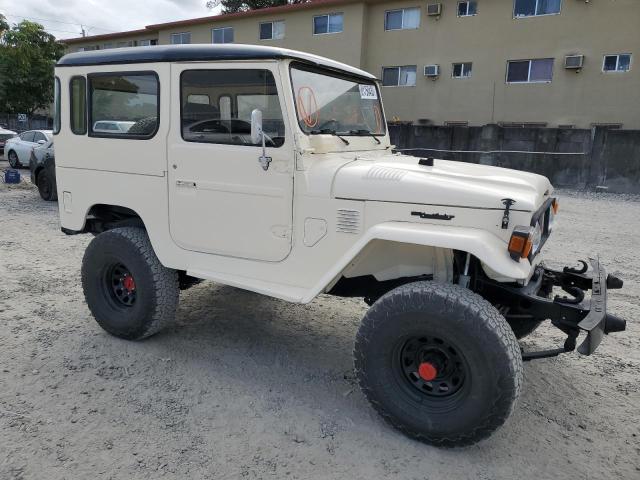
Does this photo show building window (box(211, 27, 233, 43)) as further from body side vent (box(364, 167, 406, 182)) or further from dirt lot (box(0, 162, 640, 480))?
body side vent (box(364, 167, 406, 182))

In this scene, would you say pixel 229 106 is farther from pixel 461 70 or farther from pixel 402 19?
pixel 402 19

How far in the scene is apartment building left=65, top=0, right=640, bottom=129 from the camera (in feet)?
57.1

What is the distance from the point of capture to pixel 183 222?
12.1 ft

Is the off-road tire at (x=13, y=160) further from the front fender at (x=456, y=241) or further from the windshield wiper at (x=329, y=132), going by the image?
the front fender at (x=456, y=241)

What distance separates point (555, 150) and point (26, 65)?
1173 inches

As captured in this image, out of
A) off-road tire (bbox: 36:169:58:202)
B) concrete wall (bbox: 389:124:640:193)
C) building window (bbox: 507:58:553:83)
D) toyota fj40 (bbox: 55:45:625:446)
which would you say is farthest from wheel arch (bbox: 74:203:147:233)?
building window (bbox: 507:58:553:83)

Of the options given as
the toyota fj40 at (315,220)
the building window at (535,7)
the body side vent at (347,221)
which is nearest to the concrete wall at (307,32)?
the building window at (535,7)

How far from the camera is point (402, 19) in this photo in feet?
68.8

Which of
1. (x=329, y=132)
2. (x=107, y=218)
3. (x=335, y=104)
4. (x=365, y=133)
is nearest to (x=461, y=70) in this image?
(x=365, y=133)

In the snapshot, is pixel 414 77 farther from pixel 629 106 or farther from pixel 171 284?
pixel 171 284

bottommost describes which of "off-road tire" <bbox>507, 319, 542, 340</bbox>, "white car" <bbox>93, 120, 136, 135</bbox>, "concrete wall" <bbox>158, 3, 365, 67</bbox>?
"off-road tire" <bbox>507, 319, 542, 340</bbox>

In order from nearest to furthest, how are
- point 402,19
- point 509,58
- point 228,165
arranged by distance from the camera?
point 228,165, point 509,58, point 402,19

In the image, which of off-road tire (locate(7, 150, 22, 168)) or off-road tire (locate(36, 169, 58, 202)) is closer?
off-road tire (locate(36, 169, 58, 202))

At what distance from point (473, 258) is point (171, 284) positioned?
7.46 ft
